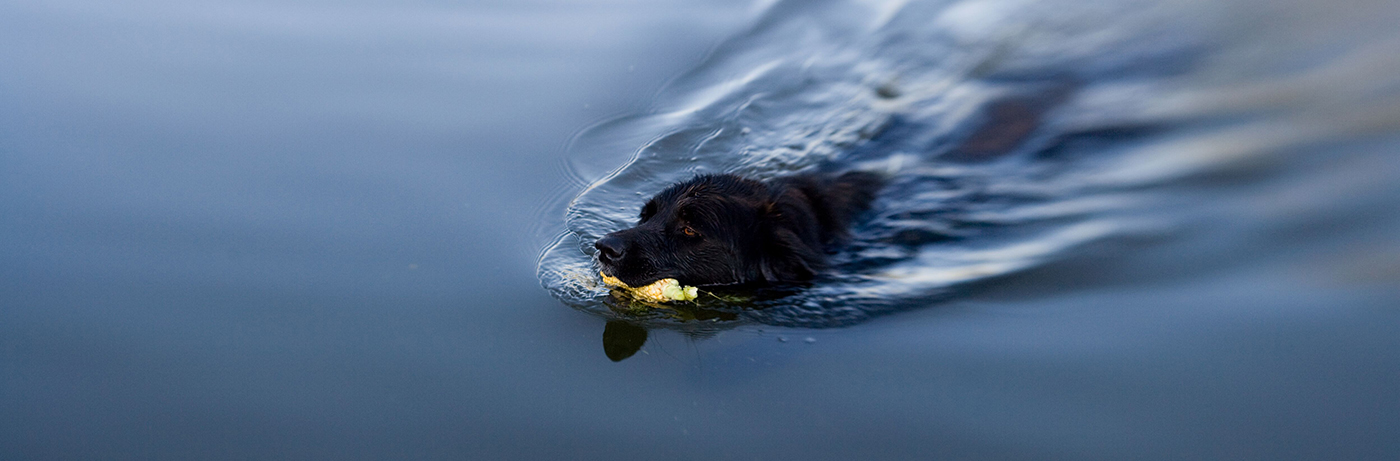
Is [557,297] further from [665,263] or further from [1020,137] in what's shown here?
[1020,137]

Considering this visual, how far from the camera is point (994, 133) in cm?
639

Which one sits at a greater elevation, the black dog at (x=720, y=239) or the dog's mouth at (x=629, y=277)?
the black dog at (x=720, y=239)

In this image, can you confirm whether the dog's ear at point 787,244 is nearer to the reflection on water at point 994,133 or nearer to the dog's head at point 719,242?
the dog's head at point 719,242

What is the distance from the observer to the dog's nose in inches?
201

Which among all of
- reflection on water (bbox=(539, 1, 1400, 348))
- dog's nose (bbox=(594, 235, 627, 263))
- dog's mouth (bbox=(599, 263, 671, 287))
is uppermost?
reflection on water (bbox=(539, 1, 1400, 348))

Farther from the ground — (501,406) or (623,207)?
(623,207)

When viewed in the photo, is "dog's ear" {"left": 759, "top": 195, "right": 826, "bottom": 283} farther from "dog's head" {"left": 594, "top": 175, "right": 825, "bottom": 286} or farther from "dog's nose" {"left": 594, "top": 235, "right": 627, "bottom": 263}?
"dog's nose" {"left": 594, "top": 235, "right": 627, "bottom": 263}

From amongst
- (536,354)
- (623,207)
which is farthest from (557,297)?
(623,207)

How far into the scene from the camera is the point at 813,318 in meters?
4.82

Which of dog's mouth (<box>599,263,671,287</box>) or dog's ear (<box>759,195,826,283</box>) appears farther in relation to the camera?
dog's ear (<box>759,195,826,283</box>)

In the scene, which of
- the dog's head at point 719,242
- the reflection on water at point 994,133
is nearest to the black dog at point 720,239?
the dog's head at point 719,242

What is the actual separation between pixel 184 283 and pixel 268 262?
0.38m

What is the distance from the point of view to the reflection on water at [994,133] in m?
5.18

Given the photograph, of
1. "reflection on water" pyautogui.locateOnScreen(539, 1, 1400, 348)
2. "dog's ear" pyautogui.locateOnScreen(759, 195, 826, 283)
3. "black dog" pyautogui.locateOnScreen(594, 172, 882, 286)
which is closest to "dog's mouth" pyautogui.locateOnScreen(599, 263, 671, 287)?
"black dog" pyautogui.locateOnScreen(594, 172, 882, 286)
